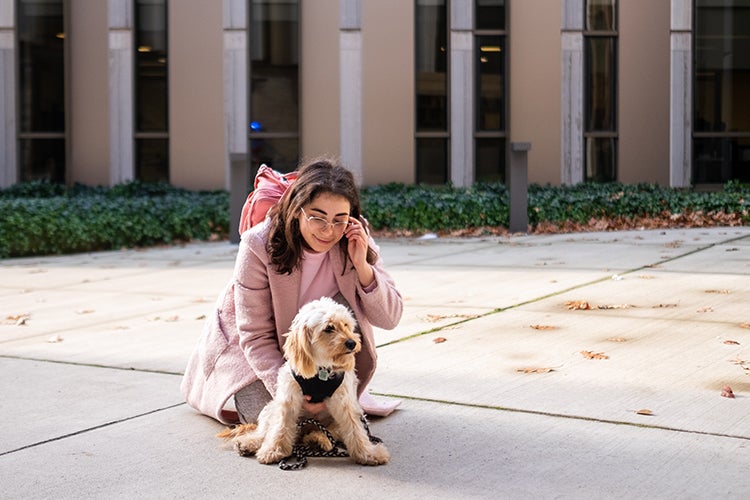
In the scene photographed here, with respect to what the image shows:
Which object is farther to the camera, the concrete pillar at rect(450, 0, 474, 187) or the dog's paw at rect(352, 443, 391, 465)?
the concrete pillar at rect(450, 0, 474, 187)

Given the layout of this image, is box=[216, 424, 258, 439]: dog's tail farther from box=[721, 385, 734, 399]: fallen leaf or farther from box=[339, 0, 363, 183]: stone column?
box=[339, 0, 363, 183]: stone column

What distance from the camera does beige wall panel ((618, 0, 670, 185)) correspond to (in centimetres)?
1794

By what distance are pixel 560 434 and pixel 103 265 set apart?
28.9 feet

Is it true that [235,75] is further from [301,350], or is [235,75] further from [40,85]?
[301,350]

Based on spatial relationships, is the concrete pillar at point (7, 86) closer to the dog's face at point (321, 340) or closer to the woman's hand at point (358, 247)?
the woman's hand at point (358, 247)

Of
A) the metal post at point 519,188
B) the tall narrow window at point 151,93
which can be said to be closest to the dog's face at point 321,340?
the metal post at point 519,188

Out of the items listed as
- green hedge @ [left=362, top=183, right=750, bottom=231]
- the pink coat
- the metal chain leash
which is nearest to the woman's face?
the pink coat

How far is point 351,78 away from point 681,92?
5.60m

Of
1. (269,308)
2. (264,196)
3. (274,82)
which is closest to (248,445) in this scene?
(269,308)

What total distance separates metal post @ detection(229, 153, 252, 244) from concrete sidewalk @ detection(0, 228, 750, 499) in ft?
12.7

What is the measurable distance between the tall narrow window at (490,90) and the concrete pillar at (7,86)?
8.11 metres

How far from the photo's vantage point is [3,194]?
1700cm

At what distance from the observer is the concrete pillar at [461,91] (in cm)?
1811

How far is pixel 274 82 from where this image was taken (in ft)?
60.4
